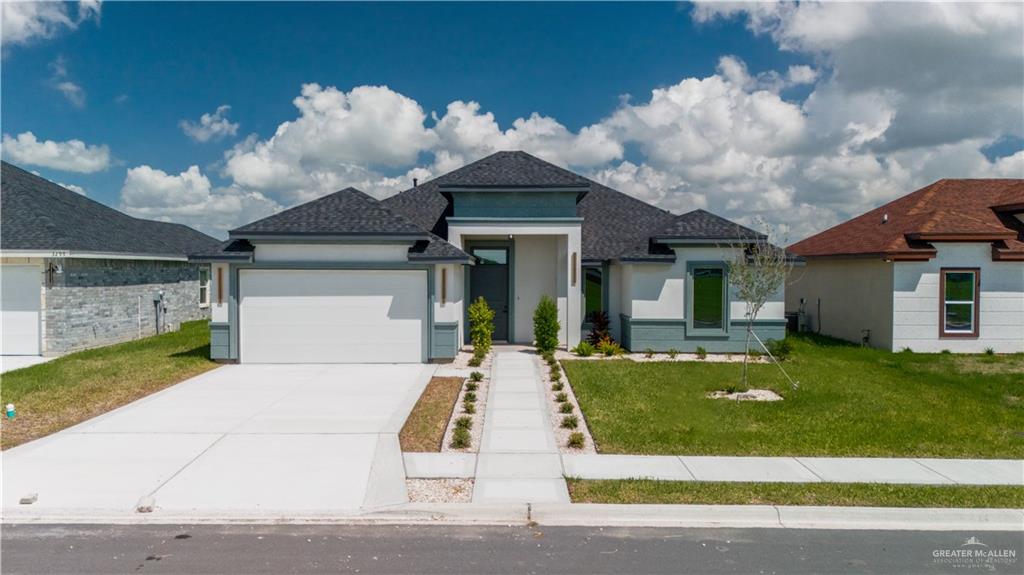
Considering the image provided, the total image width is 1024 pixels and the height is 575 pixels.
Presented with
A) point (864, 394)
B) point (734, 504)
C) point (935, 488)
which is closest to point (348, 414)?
point (734, 504)

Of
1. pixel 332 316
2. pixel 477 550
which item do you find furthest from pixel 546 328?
pixel 477 550

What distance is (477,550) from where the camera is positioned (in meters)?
5.23

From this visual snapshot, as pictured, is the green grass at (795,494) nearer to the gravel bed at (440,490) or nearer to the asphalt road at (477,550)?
the asphalt road at (477,550)

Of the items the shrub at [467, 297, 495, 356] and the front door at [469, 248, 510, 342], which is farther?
the front door at [469, 248, 510, 342]

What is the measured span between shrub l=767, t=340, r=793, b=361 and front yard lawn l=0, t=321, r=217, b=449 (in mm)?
13715

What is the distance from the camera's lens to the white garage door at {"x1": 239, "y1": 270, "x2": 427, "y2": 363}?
14023 millimetres

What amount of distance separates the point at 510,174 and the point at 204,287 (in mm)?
16441

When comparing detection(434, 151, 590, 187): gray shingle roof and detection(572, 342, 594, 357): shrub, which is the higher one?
detection(434, 151, 590, 187): gray shingle roof

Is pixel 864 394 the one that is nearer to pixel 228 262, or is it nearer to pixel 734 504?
pixel 734 504

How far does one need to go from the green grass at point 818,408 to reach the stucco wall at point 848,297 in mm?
2072

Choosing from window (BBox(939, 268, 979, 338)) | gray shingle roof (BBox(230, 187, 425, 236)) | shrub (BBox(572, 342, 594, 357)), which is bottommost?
shrub (BBox(572, 342, 594, 357))

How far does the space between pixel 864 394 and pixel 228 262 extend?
13570 millimetres

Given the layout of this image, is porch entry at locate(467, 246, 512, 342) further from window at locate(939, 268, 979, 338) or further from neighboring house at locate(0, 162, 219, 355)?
window at locate(939, 268, 979, 338)

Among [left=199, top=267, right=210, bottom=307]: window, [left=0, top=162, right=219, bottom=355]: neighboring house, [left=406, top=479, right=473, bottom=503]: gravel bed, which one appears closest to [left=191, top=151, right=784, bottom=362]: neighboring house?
[left=0, top=162, right=219, bottom=355]: neighboring house
